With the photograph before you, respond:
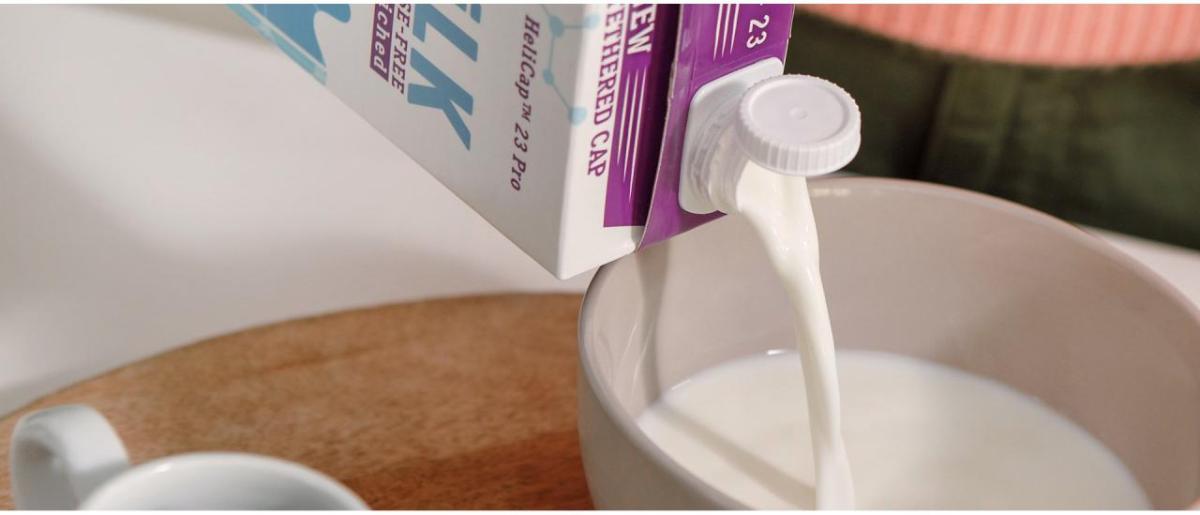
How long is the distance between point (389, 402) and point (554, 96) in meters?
0.26

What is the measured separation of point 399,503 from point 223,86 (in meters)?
0.27

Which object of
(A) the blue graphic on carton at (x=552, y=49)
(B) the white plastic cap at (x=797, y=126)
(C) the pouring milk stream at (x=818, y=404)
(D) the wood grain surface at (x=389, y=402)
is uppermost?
(A) the blue graphic on carton at (x=552, y=49)

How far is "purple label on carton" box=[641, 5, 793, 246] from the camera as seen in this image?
1.29 ft

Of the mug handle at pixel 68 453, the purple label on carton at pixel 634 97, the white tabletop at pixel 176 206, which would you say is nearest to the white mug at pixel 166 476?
the mug handle at pixel 68 453

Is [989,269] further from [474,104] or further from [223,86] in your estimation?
[223,86]

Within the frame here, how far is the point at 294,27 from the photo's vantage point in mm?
467

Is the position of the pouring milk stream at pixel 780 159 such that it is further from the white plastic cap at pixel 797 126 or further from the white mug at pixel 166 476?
the white mug at pixel 166 476

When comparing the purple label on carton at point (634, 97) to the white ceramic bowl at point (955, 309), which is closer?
the purple label on carton at point (634, 97)

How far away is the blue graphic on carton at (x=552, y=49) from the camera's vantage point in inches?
14.4

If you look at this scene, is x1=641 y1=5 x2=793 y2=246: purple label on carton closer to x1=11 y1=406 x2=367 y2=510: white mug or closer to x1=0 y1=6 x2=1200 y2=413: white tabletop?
x1=11 y1=406 x2=367 y2=510: white mug

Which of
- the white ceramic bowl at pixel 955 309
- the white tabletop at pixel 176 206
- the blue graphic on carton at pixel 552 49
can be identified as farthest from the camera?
the white tabletop at pixel 176 206

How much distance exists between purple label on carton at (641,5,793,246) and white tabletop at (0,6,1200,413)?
29 centimetres

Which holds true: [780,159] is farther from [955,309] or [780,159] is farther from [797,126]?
[955,309]

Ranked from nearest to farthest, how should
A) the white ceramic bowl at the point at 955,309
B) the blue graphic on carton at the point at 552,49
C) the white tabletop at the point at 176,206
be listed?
1. the blue graphic on carton at the point at 552,49
2. the white ceramic bowl at the point at 955,309
3. the white tabletop at the point at 176,206
